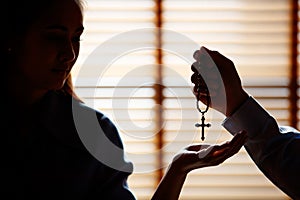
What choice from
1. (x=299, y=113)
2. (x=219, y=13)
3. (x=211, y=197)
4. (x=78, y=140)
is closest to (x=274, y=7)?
(x=219, y=13)

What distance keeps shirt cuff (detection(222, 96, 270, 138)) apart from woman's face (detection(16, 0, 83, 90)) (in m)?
0.32

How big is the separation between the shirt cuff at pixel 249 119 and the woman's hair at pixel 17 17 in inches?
14.1

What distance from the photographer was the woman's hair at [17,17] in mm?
917

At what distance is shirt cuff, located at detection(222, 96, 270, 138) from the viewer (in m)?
0.90

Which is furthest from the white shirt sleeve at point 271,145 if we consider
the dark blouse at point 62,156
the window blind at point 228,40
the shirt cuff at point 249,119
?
the window blind at point 228,40

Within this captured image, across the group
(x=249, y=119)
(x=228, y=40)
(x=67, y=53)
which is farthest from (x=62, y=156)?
(x=228, y=40)

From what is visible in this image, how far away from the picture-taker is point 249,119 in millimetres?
896

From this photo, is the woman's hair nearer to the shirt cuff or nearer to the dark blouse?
the dark blouse

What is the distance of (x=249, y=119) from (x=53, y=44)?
382 mm

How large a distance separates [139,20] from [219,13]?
25cm

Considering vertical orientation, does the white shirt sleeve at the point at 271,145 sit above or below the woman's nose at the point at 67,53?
below

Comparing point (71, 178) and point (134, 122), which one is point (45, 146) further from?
point (134, 122)

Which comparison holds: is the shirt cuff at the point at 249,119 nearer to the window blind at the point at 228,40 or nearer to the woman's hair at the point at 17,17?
the woman's hair at the point at 17,17

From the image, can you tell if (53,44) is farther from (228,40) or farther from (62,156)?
(228,40)
